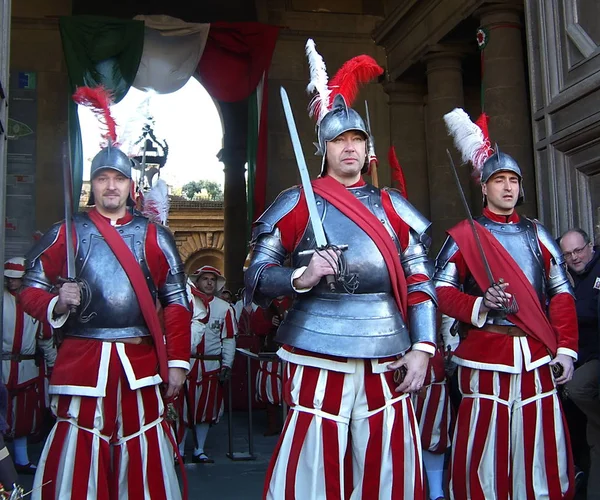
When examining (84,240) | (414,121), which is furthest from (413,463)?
(414,121)

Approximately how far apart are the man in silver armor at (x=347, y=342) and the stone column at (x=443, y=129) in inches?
281

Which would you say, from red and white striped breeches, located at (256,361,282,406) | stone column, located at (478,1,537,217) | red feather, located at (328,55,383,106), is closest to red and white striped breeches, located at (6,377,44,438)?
red and white striped breeches, located at (256,361,282,406)

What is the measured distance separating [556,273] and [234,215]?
12.5 meters

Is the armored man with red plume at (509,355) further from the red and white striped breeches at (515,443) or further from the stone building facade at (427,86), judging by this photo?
the stone building facade at (427,86)

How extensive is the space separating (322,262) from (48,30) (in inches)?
455

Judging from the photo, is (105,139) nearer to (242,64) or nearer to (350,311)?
(350,311)

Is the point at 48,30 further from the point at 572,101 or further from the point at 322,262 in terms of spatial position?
the point at 322,262

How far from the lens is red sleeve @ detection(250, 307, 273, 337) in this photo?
9328mm

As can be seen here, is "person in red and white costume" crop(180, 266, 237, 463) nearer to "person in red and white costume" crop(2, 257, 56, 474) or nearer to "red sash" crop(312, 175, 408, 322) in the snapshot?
"person in red and white costume" crop(2, 257, 56, 474)

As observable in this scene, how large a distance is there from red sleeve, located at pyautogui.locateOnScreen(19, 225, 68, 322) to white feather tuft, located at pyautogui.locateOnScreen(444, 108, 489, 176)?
2559 millimetres

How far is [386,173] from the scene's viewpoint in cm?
1392

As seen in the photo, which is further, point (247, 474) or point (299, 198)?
point (247, 474)

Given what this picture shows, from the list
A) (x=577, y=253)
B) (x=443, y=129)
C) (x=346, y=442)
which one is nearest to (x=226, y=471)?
(x=577, y=253)

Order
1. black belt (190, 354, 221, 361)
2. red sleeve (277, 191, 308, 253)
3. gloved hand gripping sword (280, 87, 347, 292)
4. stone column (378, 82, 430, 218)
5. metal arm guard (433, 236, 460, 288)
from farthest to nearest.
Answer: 1. stone column (378, 82, 430, 218)
2. black belt (190, 354, 221, 361)
3. metal arm guard (433, 236, 460, 288)
4. red sleeve (277, 191, 308, 253)
5. gloved hand gripping sword (280, 87, 347, 292)
